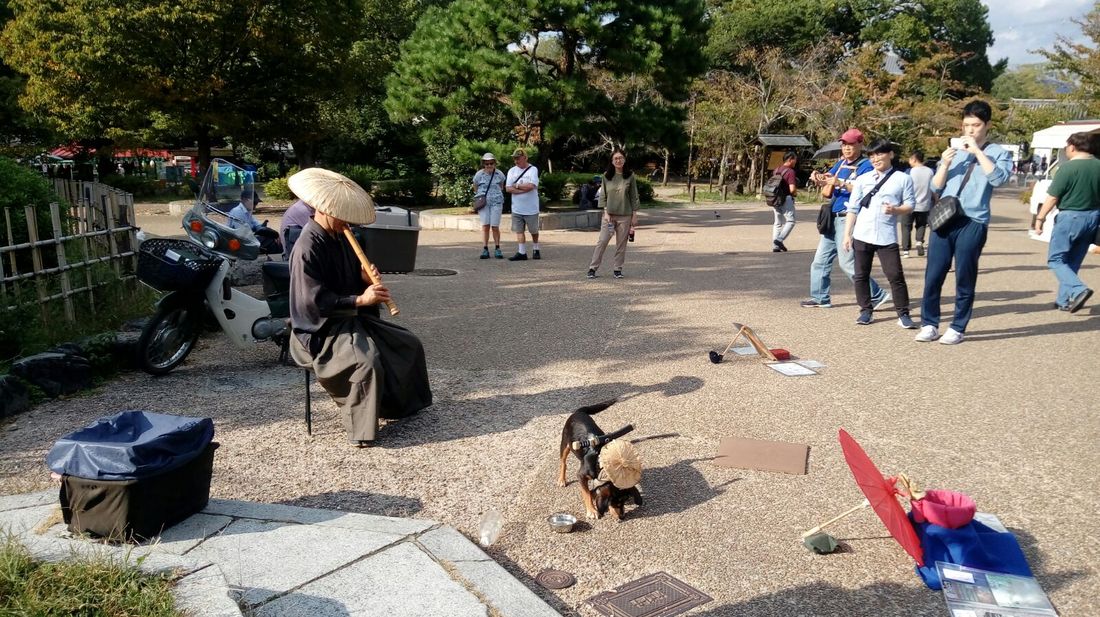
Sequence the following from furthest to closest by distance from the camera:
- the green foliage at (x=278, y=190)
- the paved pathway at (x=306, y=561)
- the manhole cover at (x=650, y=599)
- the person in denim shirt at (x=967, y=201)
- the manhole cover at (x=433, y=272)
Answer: the green foliage at (x=278, y=190) < the manhole cover at (x=433, y=272) < the person in denim shirt at (x=967, y=201) < the manhole cover at (x=650, y=599) < the paved pathway at (x=306, y=561)

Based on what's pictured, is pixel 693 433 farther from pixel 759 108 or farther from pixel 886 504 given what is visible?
pixel 759 108

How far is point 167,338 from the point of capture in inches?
219

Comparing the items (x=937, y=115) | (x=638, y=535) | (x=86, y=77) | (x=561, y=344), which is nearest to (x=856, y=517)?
(x=638, y=535)

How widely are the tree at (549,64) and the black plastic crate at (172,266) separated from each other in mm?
10887

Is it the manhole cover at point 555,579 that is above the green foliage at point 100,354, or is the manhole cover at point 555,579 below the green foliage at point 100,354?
below

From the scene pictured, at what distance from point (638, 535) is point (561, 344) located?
3.37 metres

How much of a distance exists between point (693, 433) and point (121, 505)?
2999mm

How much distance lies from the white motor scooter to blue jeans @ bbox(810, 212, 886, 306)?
5393mm

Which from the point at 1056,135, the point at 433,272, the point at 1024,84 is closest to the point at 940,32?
the point at 1056,135

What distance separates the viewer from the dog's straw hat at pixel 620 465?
342 cm

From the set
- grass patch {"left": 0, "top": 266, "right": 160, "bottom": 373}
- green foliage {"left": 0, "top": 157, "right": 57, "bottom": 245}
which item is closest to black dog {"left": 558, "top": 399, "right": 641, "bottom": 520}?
grass patch {"left": 0, "top": 266, "right": 160, "bottom": 373}

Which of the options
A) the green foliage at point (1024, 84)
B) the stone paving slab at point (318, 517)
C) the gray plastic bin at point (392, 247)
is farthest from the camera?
the green foliage at point (1024, 84)

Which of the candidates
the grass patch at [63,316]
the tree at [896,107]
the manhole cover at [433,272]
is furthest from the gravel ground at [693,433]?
the tree at [896,107]

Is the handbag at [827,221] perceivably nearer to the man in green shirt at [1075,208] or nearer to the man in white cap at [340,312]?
the man in green shirt at [1075,208]
